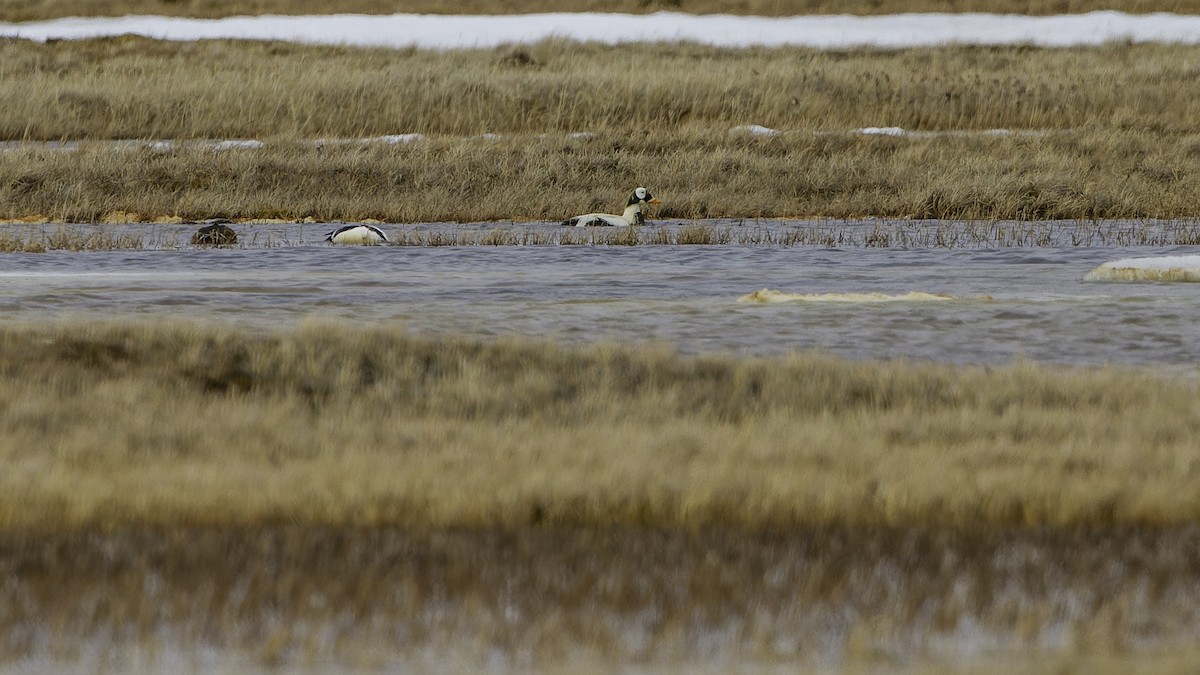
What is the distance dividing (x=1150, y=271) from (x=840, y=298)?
9.82 ft

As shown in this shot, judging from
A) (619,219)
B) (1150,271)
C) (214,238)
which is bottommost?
(619,219)

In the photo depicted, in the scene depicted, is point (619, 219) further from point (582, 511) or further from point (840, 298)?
point (582, 511)

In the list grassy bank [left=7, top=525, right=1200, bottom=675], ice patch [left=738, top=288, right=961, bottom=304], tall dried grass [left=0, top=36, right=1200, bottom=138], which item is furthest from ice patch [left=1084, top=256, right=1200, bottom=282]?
tall dried grass [left=0, top=36, right=1200, bottom=138]

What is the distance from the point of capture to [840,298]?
40.2 ft

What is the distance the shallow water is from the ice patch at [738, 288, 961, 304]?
2cm

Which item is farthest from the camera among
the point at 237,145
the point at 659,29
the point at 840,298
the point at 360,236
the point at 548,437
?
the point at 659,29

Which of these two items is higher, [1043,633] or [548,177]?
[1043,633]

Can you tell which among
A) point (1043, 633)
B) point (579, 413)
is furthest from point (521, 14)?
point (1043, 633)

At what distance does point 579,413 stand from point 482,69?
30579 millimetres

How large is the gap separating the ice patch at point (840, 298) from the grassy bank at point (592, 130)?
36.0 feet

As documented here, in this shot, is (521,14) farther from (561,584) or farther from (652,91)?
(561,584)

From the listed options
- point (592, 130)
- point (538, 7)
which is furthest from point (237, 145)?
point (538, 7)

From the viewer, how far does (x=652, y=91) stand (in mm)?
32469

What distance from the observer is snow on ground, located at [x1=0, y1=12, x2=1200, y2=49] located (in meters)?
44.9
